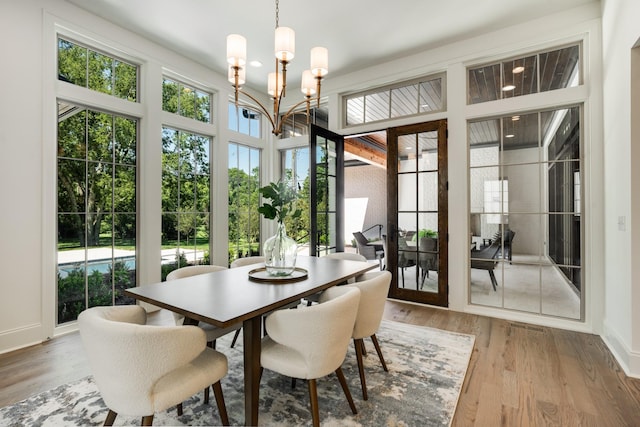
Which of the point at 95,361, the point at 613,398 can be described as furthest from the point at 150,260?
the point at 613,398

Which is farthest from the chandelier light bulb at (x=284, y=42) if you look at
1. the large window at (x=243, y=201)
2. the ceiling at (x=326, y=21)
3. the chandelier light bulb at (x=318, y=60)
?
the large window at (x=243, y=201)

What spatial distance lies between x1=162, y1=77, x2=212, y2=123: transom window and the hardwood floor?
110 inches

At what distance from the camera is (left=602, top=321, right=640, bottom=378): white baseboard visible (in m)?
2.27

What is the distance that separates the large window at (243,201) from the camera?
4.79 meters

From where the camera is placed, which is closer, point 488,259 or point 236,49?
point 236,49

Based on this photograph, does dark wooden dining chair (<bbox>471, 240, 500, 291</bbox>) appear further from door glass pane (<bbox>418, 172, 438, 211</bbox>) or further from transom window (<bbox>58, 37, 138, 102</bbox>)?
transom window (<bbox>58, 37, 138, 102</bbox>)

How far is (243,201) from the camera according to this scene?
16.4 feet

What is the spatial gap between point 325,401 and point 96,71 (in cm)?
386

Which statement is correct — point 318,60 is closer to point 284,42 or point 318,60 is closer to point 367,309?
point 284,42

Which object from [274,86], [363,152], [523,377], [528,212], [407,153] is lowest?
[523,377]

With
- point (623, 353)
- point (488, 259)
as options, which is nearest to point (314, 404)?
point (623, 353)

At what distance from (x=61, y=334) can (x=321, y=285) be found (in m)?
2.77

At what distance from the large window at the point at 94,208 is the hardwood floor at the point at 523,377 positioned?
1.73ft

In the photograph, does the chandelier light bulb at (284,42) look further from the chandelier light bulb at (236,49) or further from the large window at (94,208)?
the large window at (94,208)
